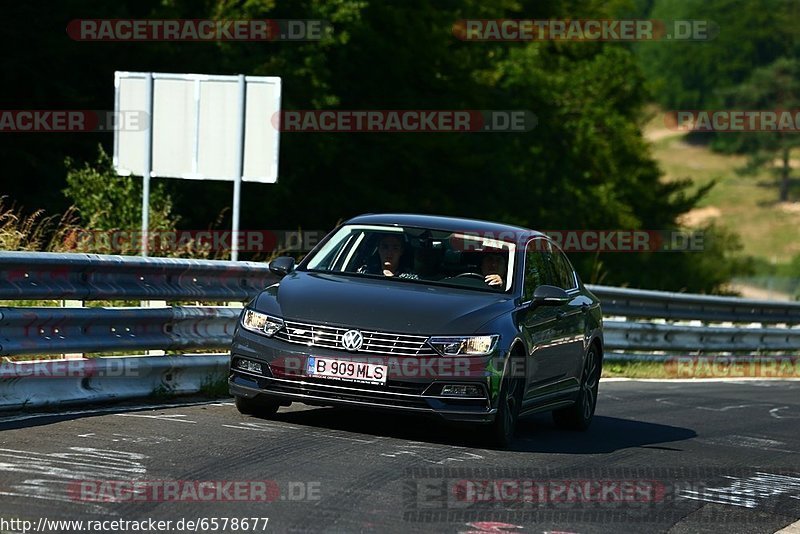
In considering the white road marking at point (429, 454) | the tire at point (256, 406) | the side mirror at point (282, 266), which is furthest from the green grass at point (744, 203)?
the white road marking at point (429, 454)

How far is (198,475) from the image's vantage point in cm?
798

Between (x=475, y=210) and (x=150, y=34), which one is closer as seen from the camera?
(x=150, y=34)

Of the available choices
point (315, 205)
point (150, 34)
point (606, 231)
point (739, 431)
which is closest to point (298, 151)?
point (315, 205)

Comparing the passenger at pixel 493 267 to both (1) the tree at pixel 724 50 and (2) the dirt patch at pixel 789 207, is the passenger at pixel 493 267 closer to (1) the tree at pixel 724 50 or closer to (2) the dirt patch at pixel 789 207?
(2) the dirt patch at pixel 789 207

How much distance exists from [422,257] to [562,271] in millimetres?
1853

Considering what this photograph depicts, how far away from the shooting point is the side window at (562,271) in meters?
12.2

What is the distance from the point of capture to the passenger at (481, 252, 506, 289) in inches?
428

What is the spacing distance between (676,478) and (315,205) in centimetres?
3396

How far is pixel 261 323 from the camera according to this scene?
33.2ft

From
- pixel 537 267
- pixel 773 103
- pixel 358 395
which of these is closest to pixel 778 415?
pixel 537 267

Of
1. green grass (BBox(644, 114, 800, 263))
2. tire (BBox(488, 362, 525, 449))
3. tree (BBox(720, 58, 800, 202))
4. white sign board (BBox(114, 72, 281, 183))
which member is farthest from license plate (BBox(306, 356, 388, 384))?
tree (BBox(720, 58, 800, 202))

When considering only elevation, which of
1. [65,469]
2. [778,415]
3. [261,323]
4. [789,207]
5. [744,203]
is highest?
[744,203]

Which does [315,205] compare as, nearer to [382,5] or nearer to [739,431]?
[382,5]

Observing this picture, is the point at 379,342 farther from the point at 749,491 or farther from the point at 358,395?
the point at 749,491
